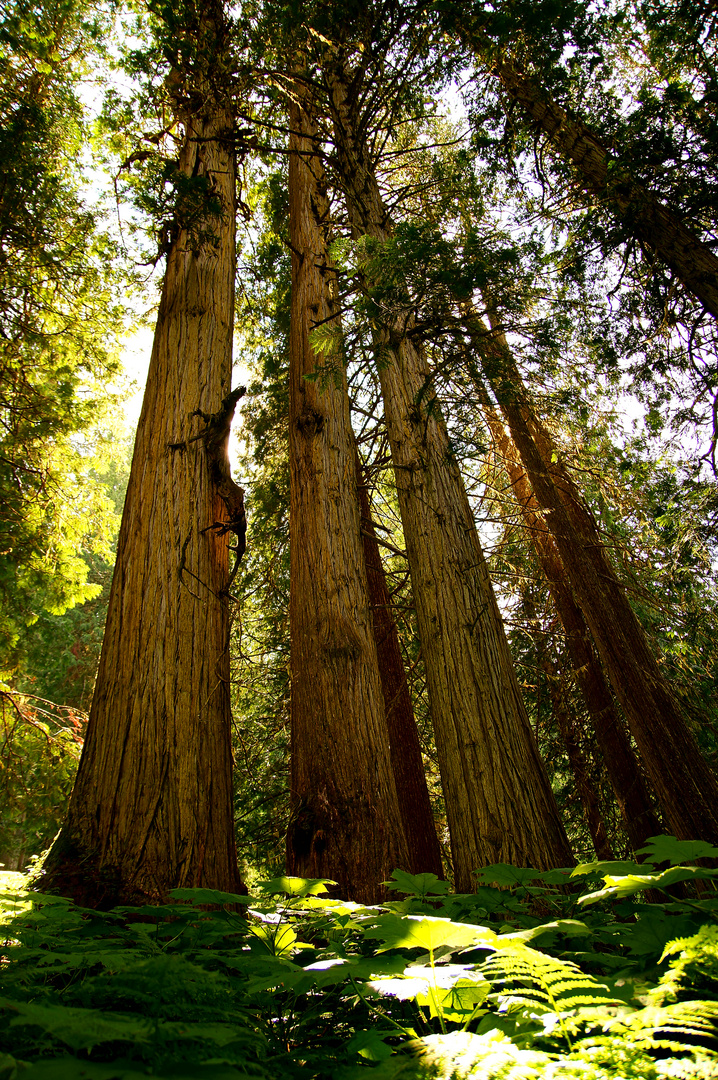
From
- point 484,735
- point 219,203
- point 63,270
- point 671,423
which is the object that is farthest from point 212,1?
point 484,735

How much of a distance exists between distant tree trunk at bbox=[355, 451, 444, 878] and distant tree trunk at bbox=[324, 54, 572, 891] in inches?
40.2

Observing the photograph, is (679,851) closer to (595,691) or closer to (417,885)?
(417,885)

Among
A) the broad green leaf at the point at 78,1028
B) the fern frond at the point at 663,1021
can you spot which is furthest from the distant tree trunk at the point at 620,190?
the broad green leaf at the point at 78,1028

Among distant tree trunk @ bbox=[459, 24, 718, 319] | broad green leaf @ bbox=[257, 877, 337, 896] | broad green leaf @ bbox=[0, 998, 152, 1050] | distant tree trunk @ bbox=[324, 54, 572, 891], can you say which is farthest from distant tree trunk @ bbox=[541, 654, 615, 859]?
broad green leaf @ bbox=[0, 998, 152, 1050]

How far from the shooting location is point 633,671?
5859mm

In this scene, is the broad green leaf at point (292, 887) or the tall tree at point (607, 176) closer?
the broad green leaf at point (292, 887)

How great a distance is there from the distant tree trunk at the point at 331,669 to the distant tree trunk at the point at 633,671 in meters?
1.62

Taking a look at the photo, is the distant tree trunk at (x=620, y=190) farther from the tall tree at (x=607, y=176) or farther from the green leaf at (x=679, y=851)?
the green leaf at (x=679, y=851)

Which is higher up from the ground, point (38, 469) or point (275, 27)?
point (275, 27)

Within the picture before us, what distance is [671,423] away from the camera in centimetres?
588

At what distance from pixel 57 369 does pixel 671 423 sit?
8.02 meters

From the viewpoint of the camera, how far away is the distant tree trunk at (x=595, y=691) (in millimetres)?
6293

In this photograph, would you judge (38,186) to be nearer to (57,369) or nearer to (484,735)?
(57,369)

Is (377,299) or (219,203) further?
(219,203)
